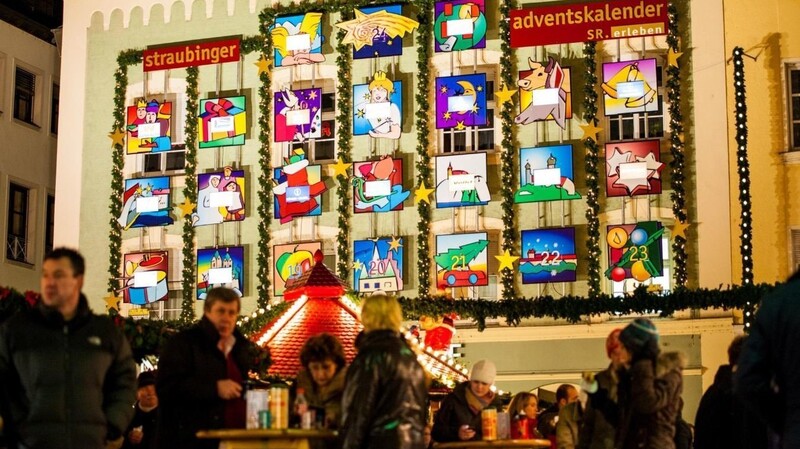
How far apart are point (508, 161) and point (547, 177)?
887mm

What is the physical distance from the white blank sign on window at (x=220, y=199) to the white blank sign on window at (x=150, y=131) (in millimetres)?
2083

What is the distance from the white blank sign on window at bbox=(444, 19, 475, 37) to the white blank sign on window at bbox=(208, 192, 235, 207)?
6.00 meters

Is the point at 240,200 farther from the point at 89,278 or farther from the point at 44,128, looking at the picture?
the point at 44,128

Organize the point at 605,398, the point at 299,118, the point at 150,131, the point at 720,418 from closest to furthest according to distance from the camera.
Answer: the point at 605,398
the point at 720,418
the point at 299,118
the point at 150,131

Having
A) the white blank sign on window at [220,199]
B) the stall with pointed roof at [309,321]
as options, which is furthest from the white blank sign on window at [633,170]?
the stall with pointed roof at [309,321]

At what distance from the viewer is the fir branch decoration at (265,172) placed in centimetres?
3119

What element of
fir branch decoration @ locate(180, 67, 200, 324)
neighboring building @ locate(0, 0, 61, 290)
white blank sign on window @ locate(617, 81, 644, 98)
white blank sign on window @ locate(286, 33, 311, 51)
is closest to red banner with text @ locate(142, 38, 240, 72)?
fir branch decoration @ locate(180, 67, 200, 324)

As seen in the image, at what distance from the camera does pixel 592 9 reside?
2903 centimetres

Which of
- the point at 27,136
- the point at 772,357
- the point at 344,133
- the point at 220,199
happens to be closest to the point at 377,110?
the point at 344,133

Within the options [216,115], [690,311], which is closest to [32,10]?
[216,115]

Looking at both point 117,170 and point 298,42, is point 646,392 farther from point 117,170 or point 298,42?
point 117,170

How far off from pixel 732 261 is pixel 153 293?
1265cm

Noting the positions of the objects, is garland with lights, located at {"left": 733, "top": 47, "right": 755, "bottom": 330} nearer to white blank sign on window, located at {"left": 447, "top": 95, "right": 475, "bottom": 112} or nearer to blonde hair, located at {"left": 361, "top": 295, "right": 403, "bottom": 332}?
white blank sign on window, located at {"left": 447, "top": 95, "right": 475, "bottom": 112}

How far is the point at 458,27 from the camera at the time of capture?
1203 inches
